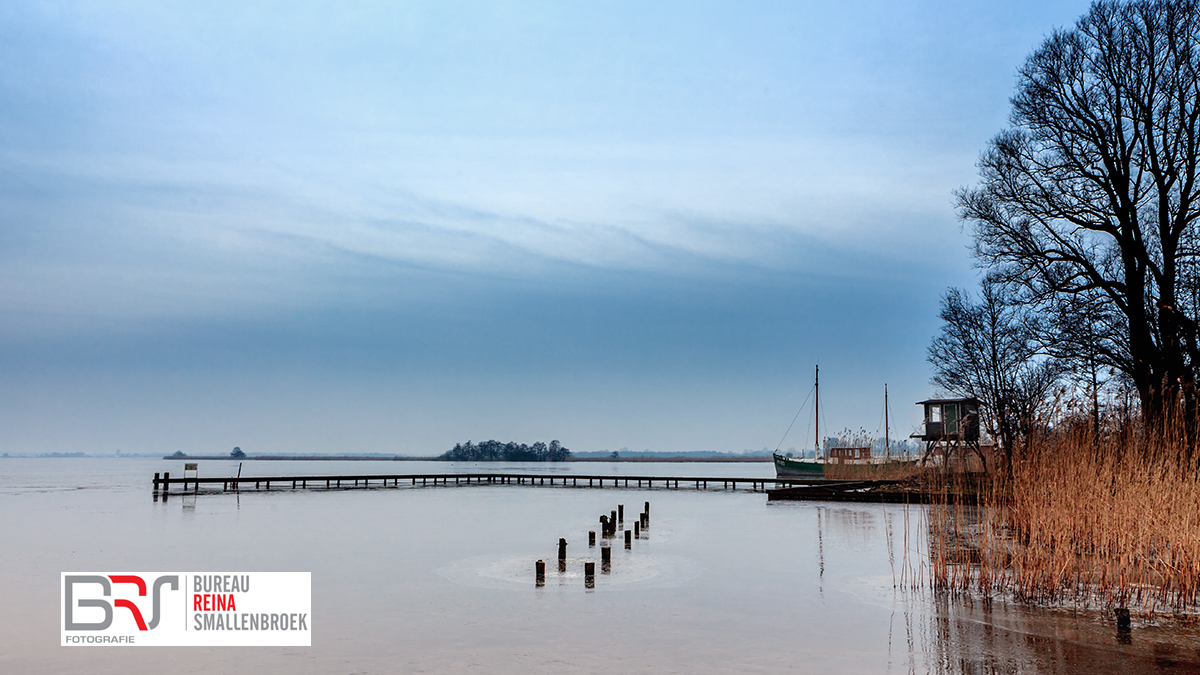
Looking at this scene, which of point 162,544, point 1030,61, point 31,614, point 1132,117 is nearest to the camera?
point 31,614

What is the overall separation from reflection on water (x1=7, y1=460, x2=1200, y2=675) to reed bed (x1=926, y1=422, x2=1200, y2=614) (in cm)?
66

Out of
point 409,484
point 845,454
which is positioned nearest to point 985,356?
point 845,454

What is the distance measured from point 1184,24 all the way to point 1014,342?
18673 mm

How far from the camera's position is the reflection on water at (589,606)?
8281mm

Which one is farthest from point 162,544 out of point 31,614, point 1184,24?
point 1184,24

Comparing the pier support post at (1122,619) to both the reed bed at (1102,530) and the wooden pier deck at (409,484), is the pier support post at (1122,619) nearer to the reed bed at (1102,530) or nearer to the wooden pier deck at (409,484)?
the reed bed at (1102,530)

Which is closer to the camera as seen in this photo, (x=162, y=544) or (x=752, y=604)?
(x=752, y=604)

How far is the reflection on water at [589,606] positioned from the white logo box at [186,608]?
0.30 meters

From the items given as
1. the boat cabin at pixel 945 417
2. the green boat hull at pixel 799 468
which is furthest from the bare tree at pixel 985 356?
the green boat hull at pixel 799 468

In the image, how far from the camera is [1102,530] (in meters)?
9.97

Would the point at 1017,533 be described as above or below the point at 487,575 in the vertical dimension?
above

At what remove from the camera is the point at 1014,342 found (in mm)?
31594

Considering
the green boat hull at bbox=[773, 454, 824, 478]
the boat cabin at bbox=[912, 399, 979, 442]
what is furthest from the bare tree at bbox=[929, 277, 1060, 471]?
the green boat hull at bbox=[773, 454, 824, 478]

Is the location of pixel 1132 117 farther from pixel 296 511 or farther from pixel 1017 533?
pixel 296 511
